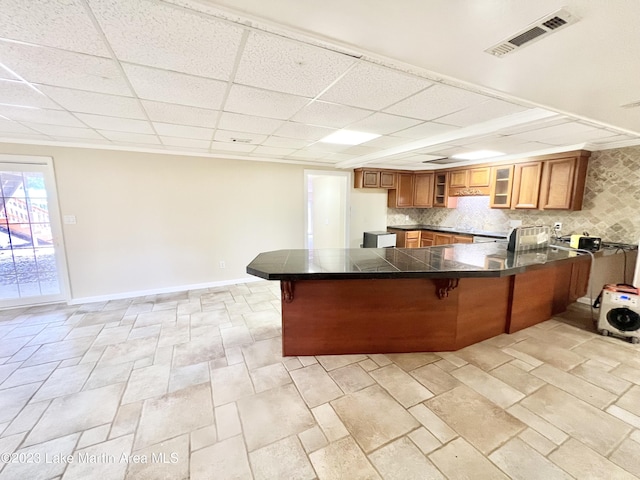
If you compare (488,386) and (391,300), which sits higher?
(391,300)

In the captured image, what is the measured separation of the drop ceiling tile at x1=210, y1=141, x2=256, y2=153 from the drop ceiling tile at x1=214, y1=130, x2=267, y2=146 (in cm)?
18

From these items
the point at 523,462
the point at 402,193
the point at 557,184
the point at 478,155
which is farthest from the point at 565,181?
the point at 523,462

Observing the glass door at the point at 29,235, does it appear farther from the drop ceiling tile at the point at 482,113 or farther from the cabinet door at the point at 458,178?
the cabinet door at the point at 458,178

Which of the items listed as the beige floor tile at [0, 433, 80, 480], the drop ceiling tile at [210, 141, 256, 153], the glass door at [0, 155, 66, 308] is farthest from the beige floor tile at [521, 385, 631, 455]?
the glass door at [0, 155, 66, 308]

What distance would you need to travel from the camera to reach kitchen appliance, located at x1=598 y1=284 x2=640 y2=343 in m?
2.79

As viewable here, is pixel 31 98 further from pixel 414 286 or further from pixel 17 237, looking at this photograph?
pixel 414 286

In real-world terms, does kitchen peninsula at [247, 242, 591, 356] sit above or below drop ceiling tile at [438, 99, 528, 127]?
below

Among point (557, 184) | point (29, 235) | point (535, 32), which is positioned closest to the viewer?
point (535, 32)

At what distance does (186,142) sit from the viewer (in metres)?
3.71

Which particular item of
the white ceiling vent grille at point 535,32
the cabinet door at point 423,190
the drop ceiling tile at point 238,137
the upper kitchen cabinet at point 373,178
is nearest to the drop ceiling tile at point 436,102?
the white ceiling vent grille at point 535,32

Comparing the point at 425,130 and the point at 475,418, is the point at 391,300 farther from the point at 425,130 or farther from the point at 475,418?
the point at 425,130

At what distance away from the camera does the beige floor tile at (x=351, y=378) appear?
85.5 inches

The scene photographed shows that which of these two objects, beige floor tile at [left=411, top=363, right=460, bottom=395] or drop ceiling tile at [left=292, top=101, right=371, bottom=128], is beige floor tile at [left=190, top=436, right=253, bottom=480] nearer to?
beige floor tile at [left=411, top=363, right=460, bottom=395]

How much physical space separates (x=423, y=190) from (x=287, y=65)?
5.25 metres
